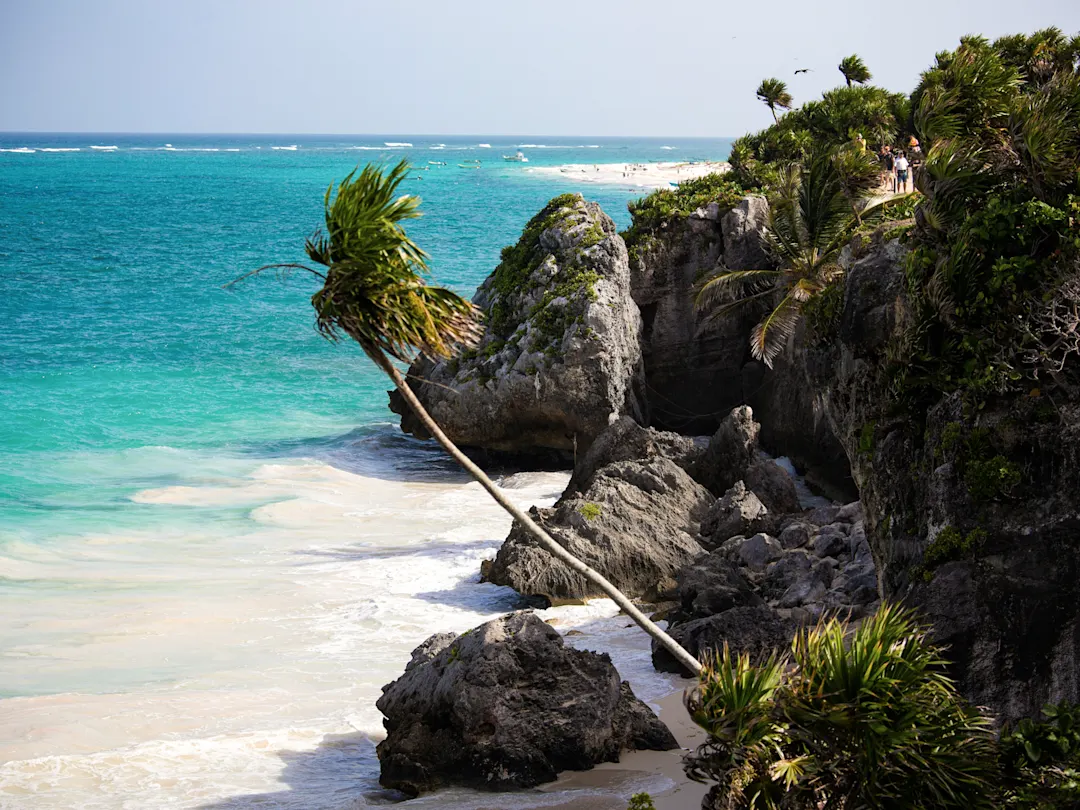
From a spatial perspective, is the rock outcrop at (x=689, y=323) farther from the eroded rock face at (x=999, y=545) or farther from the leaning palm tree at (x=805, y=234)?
the eroded rock face at (x=999, y=545)

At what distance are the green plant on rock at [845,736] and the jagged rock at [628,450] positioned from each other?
1223 centimetres

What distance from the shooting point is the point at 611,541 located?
1742 centimetres

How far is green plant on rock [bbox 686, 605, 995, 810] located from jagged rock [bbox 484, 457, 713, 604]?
848cm

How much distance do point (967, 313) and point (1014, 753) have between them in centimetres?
456

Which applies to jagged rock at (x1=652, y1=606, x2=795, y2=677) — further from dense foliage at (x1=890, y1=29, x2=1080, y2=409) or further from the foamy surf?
dense foliage at (x1=890, y1=29, x2=1080, y2=409)

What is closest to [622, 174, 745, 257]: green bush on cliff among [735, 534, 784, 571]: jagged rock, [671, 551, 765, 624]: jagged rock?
[735, 534, 784, 571]: jagged rock

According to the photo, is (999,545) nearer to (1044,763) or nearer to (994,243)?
(1044,763)

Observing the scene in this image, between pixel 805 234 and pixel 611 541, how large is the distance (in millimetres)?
8783

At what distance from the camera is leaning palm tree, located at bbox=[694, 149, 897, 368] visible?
22.2 metres

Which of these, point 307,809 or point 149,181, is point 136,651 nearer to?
point 307,809

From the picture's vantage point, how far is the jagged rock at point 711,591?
588 inches

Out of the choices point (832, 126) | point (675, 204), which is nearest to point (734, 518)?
point (675, 204)

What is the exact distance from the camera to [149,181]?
128625mm

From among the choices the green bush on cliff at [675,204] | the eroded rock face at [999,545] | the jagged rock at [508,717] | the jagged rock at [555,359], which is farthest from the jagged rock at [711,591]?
Answer: the green bush on cliff at [675,204]
